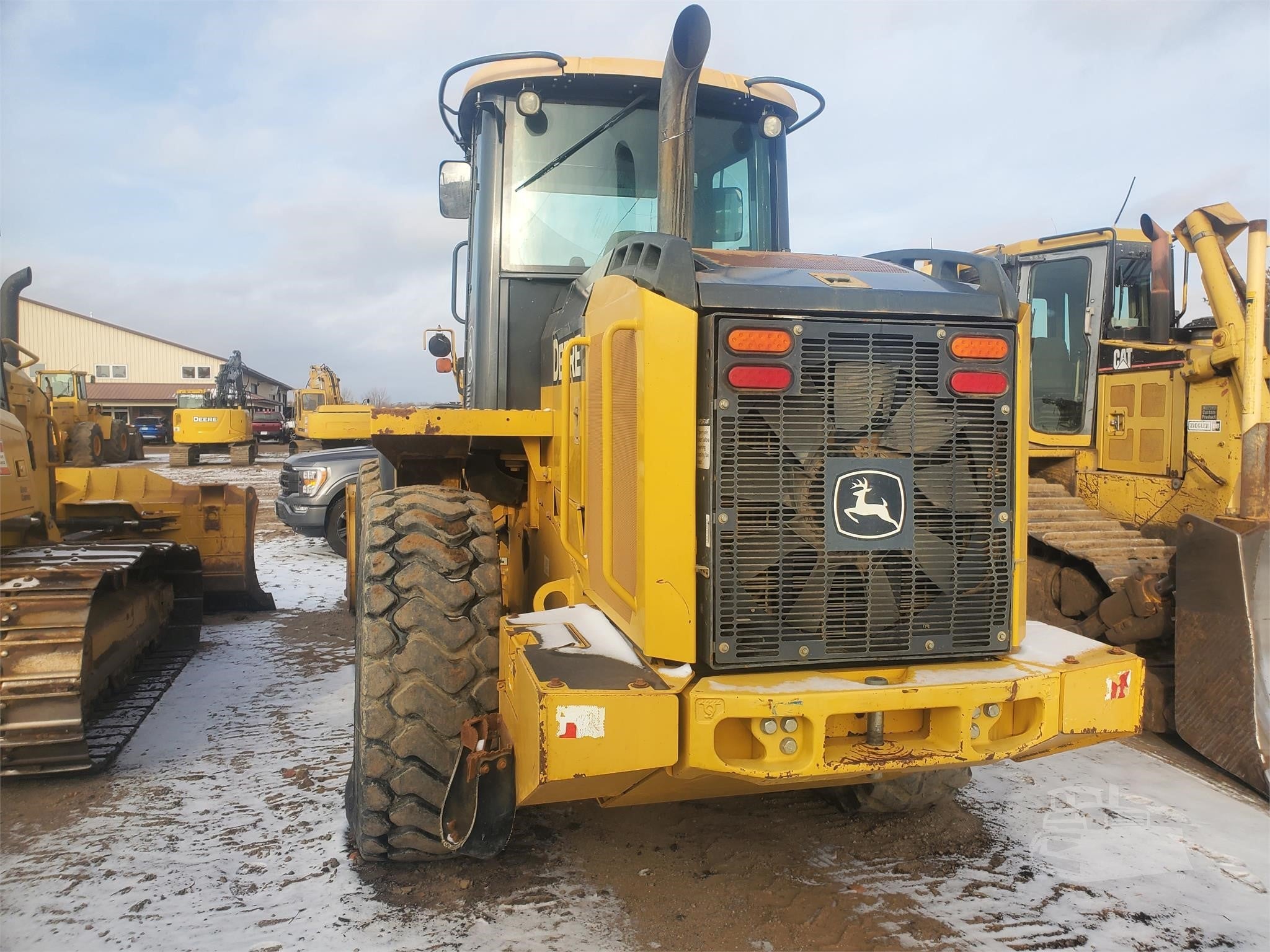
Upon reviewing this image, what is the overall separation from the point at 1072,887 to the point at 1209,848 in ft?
2.73

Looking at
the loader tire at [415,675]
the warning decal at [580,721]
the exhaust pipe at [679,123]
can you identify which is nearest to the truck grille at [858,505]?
the warning decal at [580,721]

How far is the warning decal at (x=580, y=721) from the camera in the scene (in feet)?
7.92

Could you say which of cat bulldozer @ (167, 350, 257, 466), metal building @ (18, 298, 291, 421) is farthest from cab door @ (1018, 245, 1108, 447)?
metal building @ (18, 298, 291, 421)

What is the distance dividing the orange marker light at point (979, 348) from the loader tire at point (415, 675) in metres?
1.70

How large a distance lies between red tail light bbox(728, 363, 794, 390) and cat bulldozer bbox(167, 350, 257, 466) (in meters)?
27.1

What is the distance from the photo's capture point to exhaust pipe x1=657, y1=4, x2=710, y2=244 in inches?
119

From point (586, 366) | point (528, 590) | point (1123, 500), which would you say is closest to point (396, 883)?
point (528, 590)

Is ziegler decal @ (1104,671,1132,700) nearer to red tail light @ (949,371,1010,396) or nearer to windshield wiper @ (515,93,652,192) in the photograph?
red tail light @ (949,371,1010,396)

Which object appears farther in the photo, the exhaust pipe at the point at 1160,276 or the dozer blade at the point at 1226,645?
the exhaust pipe at the point at 1160,276

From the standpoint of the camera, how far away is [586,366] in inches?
126

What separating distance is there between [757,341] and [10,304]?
5.58 meters

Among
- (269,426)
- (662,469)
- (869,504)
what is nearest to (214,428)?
(269,426)

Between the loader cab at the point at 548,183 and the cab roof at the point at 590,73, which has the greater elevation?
the cab roof at the point at 590,73

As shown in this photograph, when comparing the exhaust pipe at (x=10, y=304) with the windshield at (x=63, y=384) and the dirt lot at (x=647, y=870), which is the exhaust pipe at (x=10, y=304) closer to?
the dirt lot at (x=647, y=870)
